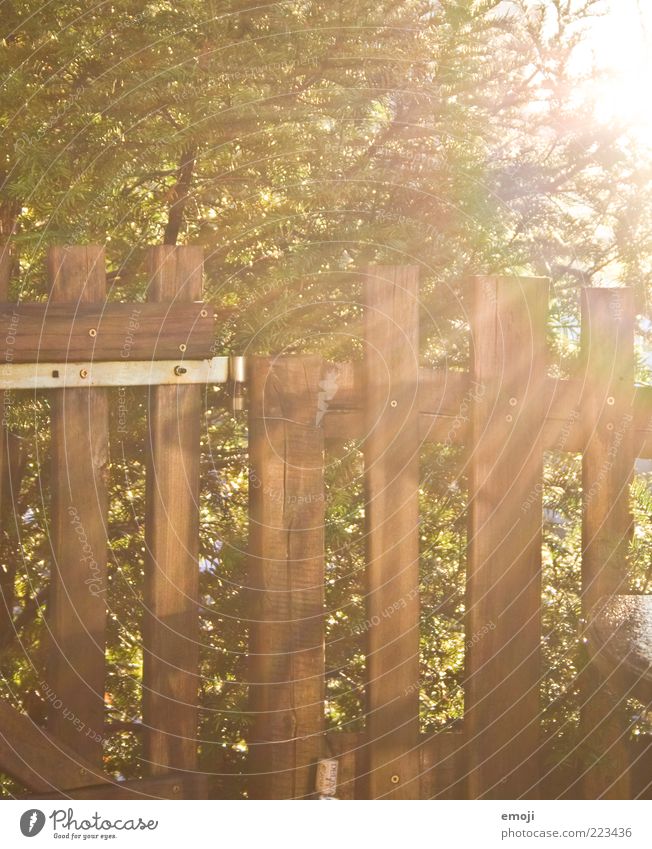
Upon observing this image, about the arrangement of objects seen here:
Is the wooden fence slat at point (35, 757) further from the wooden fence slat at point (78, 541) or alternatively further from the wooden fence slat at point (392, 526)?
the wooden fence slat at point (392, 526)

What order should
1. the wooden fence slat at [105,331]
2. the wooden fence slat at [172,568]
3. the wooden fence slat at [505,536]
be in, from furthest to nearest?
1. the wooden fence slat at [505,536]
2. the wooden fence slat at [172,568]
3. the wooden fence slat at [105,331]

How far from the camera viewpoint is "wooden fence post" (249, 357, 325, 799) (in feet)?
9.06

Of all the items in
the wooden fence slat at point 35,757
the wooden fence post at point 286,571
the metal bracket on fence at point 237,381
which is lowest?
the wooden fence slat at point 35,757

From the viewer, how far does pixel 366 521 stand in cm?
285

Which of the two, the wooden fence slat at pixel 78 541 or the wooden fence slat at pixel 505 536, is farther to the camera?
the wooden fence slat at pixel 505 536

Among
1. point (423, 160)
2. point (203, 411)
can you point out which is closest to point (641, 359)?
point (423, 160)

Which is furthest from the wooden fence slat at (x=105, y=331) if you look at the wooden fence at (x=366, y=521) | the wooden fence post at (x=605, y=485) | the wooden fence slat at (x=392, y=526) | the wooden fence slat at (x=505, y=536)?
the wooden fence post at (x=605, y=485)

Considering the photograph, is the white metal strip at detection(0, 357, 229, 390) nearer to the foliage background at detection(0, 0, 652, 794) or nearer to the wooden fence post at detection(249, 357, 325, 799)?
the wooden fence post at detection(249, 357, 325, 799)

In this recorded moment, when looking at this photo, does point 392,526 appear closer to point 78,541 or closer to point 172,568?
point 172,568

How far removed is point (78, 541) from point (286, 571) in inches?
24.7

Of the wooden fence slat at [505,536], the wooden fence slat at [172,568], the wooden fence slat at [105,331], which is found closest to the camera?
the wooden fence slat at [105,331]

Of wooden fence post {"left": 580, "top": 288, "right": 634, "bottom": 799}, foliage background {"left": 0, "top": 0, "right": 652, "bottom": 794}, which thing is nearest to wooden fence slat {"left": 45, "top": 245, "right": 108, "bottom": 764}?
foliage background {"left": 0, "top": 0, "right": 652, "bottom": 794}

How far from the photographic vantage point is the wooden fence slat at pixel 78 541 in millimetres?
2668

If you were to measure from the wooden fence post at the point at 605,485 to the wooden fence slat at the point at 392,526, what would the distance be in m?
0.59
